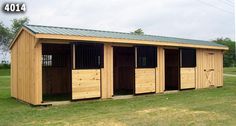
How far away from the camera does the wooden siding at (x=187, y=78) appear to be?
1513 centimetres

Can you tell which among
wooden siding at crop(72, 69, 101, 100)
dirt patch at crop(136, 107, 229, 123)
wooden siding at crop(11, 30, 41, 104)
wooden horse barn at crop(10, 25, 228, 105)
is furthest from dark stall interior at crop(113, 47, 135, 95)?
dirt patch at crop(136, 107, 229, 123)

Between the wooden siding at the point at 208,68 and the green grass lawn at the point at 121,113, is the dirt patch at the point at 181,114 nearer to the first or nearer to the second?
the green grass lawn at the point at 121,113

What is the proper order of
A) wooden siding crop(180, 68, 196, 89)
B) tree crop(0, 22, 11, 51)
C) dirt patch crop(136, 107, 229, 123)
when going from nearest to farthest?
dirt patch crop(136, 107, 229, 123) → wooden siding crop(180, 68, 196, 89) → tree crop(0, 22, 11, 51)

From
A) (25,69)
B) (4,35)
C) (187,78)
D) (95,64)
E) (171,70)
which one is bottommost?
(187,78)

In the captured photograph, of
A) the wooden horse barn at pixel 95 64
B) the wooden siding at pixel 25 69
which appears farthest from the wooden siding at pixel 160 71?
the wooden siding at pixel 25 69

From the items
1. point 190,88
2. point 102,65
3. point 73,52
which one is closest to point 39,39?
point 73,52

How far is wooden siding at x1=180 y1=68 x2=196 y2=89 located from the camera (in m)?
15.1

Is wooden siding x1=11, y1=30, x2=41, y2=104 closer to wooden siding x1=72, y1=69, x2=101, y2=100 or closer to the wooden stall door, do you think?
wooden siding x1=72, y1=69, x2=101, y2=100

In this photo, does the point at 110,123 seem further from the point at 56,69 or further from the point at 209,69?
the point at 209,69

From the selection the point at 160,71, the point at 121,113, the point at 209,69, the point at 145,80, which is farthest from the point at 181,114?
the point at 209,69

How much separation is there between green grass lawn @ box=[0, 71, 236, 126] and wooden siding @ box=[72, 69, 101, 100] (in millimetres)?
279

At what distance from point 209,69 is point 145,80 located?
5.32 metres

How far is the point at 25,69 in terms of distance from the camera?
10.8 m

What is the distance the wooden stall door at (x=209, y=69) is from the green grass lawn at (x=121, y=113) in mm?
6058
